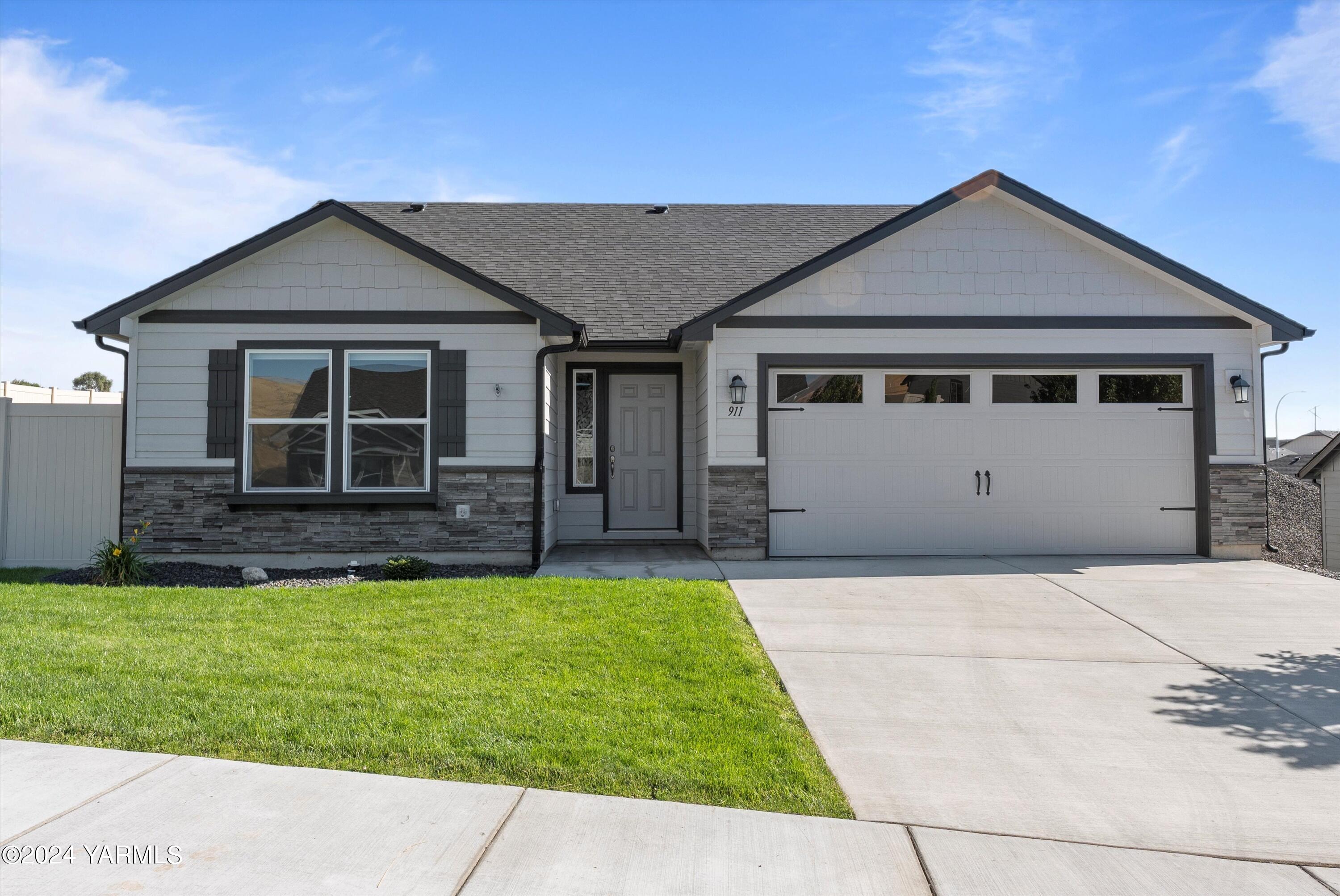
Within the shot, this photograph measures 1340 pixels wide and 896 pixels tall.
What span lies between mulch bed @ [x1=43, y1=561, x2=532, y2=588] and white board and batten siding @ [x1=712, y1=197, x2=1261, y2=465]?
479 cm

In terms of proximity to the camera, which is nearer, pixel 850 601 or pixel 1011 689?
pixel 1011 689

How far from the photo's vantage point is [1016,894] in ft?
8.70

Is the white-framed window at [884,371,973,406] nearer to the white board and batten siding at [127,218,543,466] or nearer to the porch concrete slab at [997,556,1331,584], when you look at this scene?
the porch concrete slab at [997,556,1331,584]

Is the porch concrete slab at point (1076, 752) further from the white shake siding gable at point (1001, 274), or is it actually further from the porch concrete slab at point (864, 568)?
the white shake siding gable at point (1001, 274)

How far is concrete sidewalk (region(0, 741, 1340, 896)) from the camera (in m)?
2.65

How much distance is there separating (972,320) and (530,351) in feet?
18.3

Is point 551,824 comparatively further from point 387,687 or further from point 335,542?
point 335,542

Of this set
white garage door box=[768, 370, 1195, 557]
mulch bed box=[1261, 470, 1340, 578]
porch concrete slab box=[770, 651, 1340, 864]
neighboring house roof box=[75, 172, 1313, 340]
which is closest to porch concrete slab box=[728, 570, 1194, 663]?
porch concrete slab box=[770, 651, 1340, 864]

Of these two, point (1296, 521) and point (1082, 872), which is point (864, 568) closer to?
point (1082, 872)

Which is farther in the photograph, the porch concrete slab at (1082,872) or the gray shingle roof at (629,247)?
the gray shingle roof at (629,247)

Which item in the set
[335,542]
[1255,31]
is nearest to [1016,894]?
[335,542]

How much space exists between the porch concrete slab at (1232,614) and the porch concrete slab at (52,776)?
6.53 m

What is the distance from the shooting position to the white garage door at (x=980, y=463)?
1000cm

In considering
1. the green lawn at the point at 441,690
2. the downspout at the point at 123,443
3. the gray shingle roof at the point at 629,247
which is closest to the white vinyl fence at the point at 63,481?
the downspout at the point at 123,443
